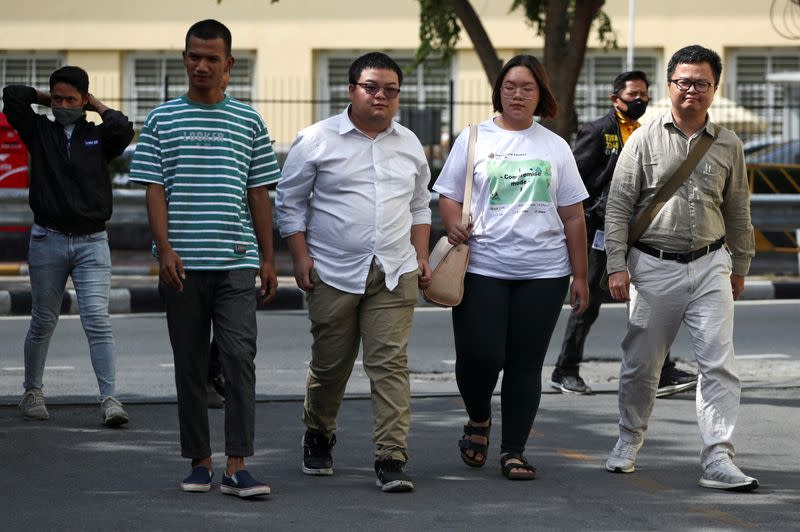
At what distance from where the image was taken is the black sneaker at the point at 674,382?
8711mm

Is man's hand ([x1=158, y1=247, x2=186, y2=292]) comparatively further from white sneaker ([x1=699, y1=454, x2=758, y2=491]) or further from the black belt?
white sneaker ([x1=699, y1=454, x2=758, y2=491])

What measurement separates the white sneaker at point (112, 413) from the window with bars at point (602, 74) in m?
25.7

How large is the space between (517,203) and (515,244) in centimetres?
18

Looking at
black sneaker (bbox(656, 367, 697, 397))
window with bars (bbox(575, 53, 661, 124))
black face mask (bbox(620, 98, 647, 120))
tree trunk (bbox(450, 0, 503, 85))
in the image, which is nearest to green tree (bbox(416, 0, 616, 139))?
tree trunk (bbox(450, 0, 503, 85))

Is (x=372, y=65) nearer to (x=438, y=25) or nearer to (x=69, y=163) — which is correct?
(x=69, y=163)

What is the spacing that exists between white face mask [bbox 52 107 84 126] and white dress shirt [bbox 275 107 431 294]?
1738 millimetres

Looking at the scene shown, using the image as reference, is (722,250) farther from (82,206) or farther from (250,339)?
(82,206)

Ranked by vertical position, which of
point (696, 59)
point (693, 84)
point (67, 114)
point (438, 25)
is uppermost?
point (438, 25)

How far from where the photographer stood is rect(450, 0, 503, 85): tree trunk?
652 inches

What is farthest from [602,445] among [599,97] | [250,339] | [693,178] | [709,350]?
[599,97]

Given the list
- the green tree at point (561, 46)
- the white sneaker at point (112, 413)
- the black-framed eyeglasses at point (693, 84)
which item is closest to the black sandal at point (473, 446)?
the black-framed eyeglasses at point (693, 84)

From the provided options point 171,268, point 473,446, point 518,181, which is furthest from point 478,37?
point 171,268

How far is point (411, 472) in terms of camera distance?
6.49m

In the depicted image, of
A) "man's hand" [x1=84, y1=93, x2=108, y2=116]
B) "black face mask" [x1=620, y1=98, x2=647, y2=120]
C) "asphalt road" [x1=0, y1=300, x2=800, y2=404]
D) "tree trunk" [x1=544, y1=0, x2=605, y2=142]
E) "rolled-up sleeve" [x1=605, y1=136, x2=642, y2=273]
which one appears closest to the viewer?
"rolled-up sleeve" [x1=605, y1=136, x2=642, y2=273]
